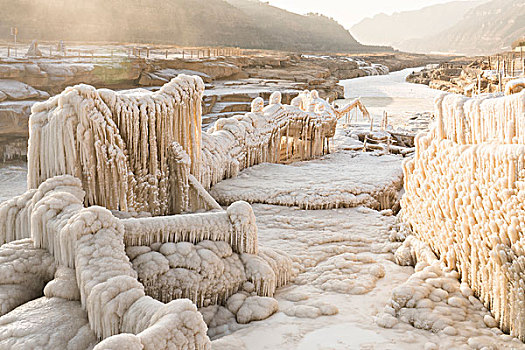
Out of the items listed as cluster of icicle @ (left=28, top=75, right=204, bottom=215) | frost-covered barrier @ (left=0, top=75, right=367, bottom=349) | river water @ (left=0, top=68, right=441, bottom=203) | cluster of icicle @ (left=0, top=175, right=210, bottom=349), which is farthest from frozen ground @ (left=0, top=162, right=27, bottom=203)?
cluster of icicle @ (left=0, top=175, right=210, bottom=349)

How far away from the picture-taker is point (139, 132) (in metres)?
9.13

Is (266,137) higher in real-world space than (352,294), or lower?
higher

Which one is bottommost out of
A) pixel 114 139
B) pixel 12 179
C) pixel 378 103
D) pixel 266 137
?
pixel 12 179

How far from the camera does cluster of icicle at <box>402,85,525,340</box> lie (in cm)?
610

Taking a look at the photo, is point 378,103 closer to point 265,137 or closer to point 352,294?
point 265,137

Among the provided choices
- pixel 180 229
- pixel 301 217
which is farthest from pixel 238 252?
pixel 301 217

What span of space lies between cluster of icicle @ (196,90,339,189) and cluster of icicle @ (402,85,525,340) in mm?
5520

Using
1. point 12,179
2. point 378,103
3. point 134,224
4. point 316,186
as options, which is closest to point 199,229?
point 134,224

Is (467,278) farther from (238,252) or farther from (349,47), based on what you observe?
(349,47)

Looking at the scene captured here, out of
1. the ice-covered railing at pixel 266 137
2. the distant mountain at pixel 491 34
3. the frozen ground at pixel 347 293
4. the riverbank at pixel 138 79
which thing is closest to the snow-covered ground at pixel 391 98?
the riverbank at pixel 138 79

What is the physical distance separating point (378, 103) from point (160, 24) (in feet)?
163

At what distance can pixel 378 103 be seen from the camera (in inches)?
1678

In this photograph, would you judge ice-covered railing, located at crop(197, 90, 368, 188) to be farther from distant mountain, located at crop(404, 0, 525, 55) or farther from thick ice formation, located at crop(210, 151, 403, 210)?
distant mountain, located at crop(404, 0, 525, 55)

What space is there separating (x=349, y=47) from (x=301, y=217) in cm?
11859
